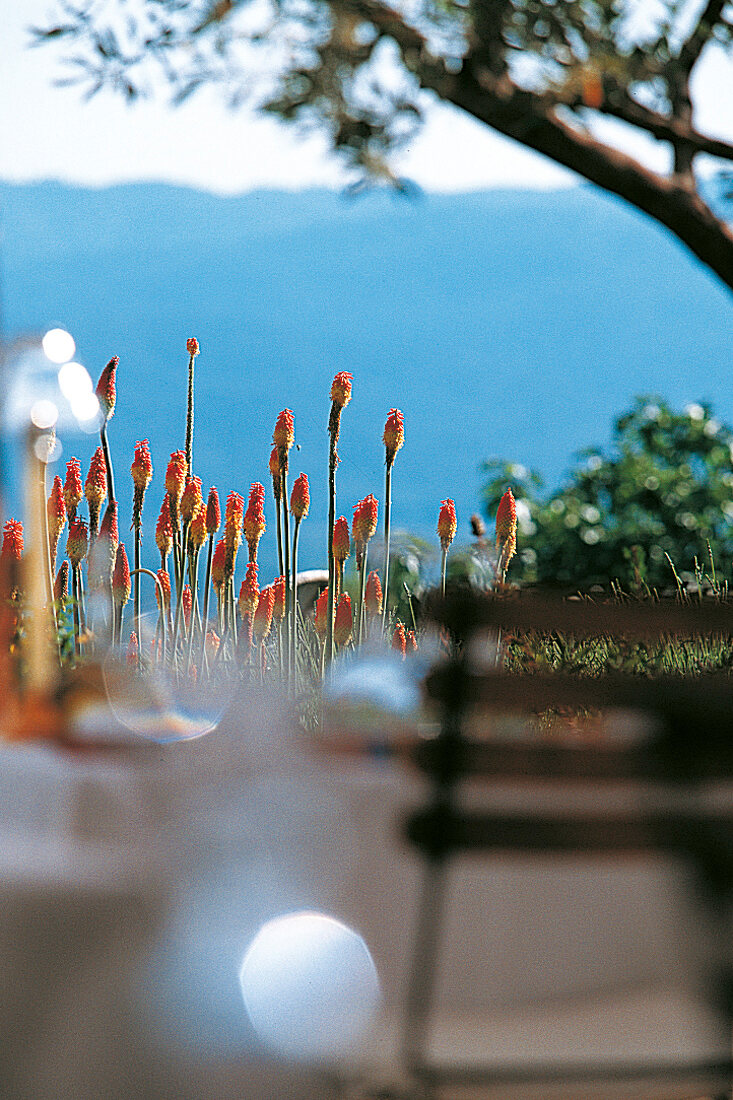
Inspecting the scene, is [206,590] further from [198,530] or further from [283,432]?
[283,432]

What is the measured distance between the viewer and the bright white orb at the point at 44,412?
5.35 ft

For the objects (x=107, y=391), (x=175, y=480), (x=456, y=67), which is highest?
(x=456, y=67)

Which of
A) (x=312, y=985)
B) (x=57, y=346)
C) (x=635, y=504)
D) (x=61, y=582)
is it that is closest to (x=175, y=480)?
(x=61, y=582)

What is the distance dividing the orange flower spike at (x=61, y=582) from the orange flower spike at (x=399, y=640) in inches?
30.6

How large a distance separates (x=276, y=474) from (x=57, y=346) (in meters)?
0.63

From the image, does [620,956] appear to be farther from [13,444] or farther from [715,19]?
[715,19]

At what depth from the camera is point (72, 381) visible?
64.1 inches

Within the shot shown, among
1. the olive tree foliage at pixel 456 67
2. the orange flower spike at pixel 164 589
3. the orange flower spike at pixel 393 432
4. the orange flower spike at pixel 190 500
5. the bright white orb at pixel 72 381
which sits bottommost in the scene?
the orange flower spike at pixel 164 589

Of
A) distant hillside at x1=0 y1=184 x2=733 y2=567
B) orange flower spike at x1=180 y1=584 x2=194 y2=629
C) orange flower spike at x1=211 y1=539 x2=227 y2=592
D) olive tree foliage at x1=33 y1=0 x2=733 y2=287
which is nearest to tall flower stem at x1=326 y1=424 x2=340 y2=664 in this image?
orange flower spike at x1=211 y1=539 x2=227 y2=592

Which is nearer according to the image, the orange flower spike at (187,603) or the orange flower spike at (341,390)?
the orange flower spike at (341,390)

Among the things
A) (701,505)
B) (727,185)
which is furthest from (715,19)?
(701,505)

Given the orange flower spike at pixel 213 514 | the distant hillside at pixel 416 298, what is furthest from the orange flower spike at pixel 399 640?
the distant hillside at pixel 416 298

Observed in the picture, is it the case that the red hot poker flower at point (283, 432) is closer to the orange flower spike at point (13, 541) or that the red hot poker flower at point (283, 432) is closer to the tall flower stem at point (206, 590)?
the tall flower stem at point (206, 590)

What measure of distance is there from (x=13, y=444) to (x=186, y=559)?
2.27 ft
